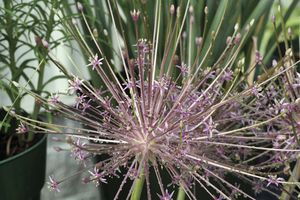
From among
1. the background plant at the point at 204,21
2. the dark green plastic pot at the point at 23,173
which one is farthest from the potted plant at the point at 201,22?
the dark green plastic pot at the point at 23,173

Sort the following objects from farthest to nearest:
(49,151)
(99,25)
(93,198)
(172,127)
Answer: (49,151)
(93,198)
(99,25)
(172,127)

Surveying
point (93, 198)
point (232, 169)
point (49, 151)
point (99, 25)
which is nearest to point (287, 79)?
point (232, 169)

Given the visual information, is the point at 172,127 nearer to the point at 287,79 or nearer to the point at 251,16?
the point at 287,79

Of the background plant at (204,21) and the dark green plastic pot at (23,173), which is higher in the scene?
the background plant at (204,21)

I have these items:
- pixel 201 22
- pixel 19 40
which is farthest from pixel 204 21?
pixel 19 40

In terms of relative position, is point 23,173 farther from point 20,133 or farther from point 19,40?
point 19,40

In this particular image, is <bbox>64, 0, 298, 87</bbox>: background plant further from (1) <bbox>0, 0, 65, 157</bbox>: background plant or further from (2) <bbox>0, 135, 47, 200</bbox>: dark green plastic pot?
(2) <bbox>0, 135, 47, 200</bbox>: dark green plastic pot

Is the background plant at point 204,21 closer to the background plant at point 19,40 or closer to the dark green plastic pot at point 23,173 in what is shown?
the background plant at point 19,40

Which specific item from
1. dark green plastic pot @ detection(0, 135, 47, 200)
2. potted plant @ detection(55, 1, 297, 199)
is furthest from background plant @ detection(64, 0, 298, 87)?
dark green plastic pot @ detection(0, 135, 47, 200)
